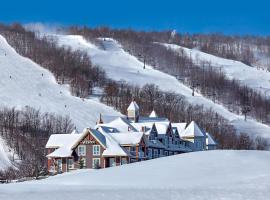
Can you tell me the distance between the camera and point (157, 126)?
224ft

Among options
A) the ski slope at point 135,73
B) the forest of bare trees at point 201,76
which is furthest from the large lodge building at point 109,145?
the forest of bare trees at point 201,76

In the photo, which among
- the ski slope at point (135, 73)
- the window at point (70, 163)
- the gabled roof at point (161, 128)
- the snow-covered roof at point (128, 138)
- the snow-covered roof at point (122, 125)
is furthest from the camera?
the ski slope at point (135, 73)

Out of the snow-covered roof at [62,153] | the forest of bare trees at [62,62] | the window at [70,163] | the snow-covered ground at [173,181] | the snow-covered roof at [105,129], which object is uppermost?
the forest of bare trees at [62,62]

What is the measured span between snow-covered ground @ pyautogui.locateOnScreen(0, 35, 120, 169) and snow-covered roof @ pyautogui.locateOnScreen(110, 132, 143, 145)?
2413 cm

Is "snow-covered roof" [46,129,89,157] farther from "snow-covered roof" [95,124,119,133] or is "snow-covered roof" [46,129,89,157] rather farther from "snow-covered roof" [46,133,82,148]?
"snow-covered roof" [95,124,119,133]

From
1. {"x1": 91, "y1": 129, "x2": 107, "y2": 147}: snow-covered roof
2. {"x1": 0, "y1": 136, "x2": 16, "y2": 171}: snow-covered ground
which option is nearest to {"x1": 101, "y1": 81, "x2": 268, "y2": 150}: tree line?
{"x1": 0, "y1": 136, "x2": 16, "y2": 171}: snow-covered ground

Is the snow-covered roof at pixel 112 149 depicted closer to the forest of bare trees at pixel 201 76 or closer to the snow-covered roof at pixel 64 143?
the snow-covered roof at pixel 64 143

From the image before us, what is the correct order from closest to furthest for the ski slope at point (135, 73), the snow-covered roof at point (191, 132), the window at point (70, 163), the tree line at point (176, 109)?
the window at point (70, 163), the snow-covered roof at point (191, 132), the tree line at point (176, 109), the ski slope at point (135, 73)

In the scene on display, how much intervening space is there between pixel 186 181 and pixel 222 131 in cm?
7605

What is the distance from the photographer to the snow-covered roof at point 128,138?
60.0 meters

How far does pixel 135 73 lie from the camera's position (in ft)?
465

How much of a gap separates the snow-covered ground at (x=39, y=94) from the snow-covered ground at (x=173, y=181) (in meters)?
58.8

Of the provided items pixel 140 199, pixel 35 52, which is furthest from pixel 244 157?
pixel 35 52

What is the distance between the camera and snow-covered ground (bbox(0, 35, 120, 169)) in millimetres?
92375
